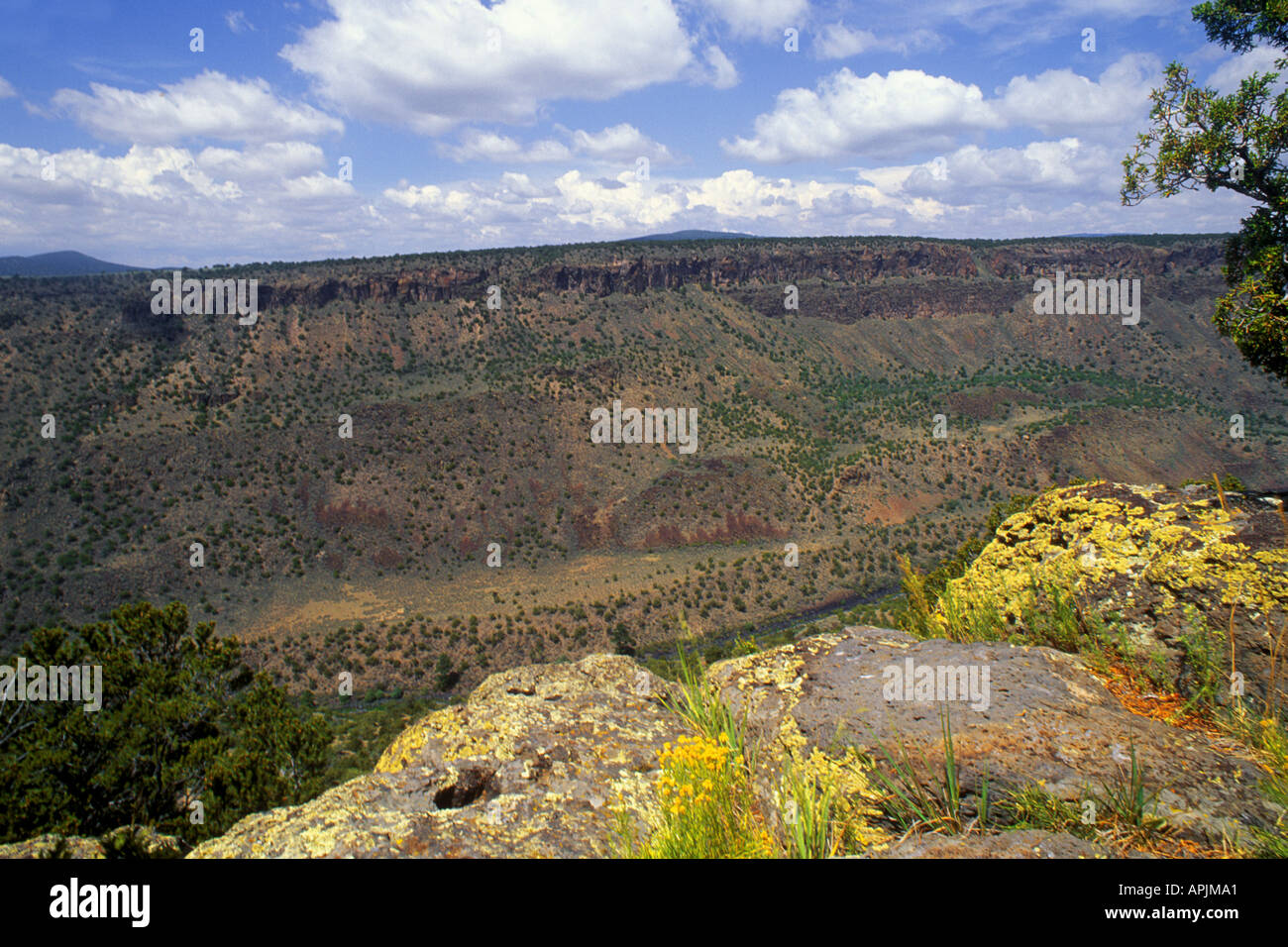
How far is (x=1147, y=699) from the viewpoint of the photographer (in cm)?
442

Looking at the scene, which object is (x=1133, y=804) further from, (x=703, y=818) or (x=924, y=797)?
(x=703, y=818)

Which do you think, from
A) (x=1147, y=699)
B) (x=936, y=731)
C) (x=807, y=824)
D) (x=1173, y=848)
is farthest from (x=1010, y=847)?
(x=1147, y=699)

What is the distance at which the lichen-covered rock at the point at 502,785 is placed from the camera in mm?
3553

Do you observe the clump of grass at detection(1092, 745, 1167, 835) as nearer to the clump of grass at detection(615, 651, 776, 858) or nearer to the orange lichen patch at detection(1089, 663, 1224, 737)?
the orange lichen patch at detection(1089, 663, 1224, 737)

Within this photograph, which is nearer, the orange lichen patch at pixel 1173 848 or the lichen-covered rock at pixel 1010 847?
the lichen-covered rock at pixel 1010 847

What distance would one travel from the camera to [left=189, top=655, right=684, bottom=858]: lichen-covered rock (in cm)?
355

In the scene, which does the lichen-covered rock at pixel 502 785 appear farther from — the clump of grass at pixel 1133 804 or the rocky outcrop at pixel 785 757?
the clump of grass at pixel 1133 804

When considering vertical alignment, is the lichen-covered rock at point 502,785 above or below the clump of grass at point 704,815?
below

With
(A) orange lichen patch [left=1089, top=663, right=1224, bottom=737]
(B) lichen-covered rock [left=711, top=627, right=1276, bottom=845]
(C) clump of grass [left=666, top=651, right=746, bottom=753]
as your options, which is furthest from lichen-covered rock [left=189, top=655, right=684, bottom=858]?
(A) orange lichen patch [left=1089, top=663, right=1224, bottom=737]

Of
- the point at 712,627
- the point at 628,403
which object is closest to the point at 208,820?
the point at 712,627

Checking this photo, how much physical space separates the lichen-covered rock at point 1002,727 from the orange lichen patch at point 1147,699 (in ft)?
0.33

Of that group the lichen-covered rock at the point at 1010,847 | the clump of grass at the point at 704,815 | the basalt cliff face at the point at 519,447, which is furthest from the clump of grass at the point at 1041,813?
the basalt cliff face at the point at 519,447
